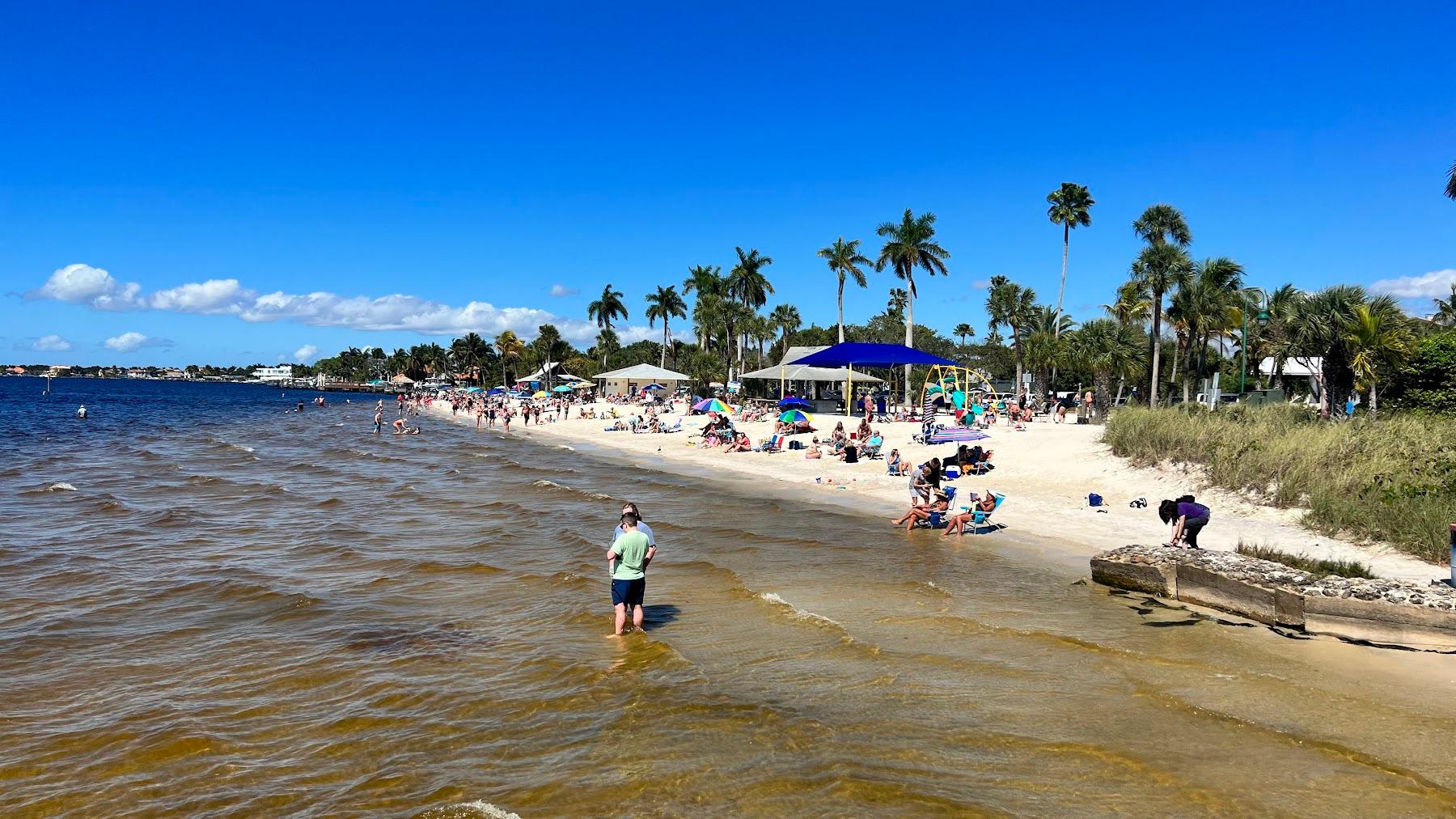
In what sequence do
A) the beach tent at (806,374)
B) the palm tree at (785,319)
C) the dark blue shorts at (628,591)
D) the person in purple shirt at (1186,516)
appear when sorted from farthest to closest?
the palm tree at (785,319) < the beach tent at (806,374) < the person in purple shirt at (1186,516) < the dark blue shorts at (628,591)

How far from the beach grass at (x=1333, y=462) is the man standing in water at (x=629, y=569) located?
10.4 m

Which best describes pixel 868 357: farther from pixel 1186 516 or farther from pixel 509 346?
pixel 509 346

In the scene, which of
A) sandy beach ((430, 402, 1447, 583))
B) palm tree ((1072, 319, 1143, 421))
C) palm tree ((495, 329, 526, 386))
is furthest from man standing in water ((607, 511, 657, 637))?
palm tree ((495, 329, 526, 386))

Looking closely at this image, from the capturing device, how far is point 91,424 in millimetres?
48531

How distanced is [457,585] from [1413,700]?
1020 centimetres

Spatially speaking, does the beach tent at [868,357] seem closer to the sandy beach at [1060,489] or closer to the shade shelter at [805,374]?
the shade shelter at [805,374]

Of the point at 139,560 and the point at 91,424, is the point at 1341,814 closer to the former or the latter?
the point at 139,560

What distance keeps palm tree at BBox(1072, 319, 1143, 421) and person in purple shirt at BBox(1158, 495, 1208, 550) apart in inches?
1102

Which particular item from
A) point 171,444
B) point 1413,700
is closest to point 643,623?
point 1413,700

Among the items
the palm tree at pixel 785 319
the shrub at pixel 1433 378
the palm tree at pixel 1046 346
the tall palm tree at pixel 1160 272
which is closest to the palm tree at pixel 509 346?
the palm tree at pixel 785 319

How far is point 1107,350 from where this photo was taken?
3894cm

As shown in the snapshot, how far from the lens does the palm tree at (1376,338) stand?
73.9 feet

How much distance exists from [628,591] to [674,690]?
66.3 inches

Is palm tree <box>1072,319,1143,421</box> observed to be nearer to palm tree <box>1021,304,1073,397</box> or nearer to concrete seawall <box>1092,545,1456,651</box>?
palm tree <box>1021,304,1073,397</box>
